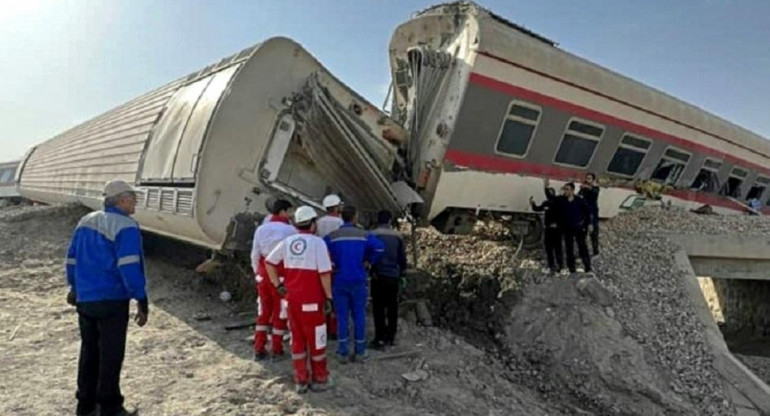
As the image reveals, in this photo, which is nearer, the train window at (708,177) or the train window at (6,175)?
the train window at (708,177)

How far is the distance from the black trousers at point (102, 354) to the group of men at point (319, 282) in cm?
131

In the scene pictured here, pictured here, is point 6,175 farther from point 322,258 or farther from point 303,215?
point 322,258

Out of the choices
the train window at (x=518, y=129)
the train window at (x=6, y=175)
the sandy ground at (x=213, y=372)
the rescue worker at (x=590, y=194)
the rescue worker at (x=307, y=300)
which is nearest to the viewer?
the sandy ground at (x=213, y=372)

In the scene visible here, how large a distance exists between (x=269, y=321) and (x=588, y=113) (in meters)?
6.34

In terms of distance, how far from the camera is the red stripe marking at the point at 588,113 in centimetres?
745

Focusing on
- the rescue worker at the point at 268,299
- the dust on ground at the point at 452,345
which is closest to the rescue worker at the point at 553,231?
the dust on ground at the point at 452,345

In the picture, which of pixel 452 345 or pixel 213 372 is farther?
pixel 452 345

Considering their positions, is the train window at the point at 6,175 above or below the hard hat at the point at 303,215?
below

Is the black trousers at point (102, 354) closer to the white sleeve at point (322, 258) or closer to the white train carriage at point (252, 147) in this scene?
the white sleeve at point (322, 258)

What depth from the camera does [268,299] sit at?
209 inches

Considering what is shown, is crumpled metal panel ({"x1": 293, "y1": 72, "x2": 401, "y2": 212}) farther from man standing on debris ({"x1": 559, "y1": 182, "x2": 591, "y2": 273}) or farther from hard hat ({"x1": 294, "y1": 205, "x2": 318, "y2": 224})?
man standing on debris ({"x1": 559, "y1": 182, "x2": 591, "y2": 273})

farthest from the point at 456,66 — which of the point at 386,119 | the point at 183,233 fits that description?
the point at 183,233

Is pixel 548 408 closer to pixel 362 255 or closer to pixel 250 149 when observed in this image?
pixel 362 255

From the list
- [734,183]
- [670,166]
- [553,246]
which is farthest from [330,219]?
[734,183]
